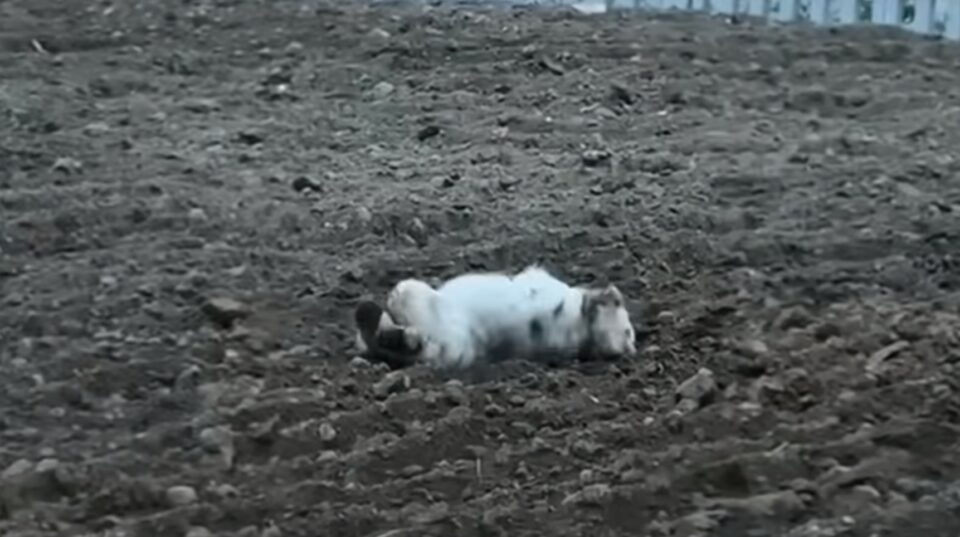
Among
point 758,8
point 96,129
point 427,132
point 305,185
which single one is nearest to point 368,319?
point 305,185

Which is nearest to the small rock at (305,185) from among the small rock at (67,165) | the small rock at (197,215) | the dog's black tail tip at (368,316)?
the small rock at (197,215)

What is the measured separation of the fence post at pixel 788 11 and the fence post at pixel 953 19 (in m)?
0.67

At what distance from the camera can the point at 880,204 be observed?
5.16 metres

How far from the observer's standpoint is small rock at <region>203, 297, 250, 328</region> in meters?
4.18

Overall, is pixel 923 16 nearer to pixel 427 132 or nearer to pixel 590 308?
pixel 427 132

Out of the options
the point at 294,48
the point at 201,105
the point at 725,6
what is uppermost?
the point at 725,6

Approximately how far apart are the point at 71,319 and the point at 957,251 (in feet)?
6.91

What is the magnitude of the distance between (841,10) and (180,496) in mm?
5454

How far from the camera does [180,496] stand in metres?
3.25

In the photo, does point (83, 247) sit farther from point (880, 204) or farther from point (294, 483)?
point (880, 204)

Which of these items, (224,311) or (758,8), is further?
(758,8)

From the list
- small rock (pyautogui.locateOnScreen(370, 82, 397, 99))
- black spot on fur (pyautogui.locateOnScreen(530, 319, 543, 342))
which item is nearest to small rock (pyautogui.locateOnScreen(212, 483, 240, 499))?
black spot on fur (pyautogui.locateOnScreen(530, 319, 543, 342))

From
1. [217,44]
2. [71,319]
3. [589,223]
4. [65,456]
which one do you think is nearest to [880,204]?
[589,223]

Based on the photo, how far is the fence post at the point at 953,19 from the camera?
7812 millimetres
